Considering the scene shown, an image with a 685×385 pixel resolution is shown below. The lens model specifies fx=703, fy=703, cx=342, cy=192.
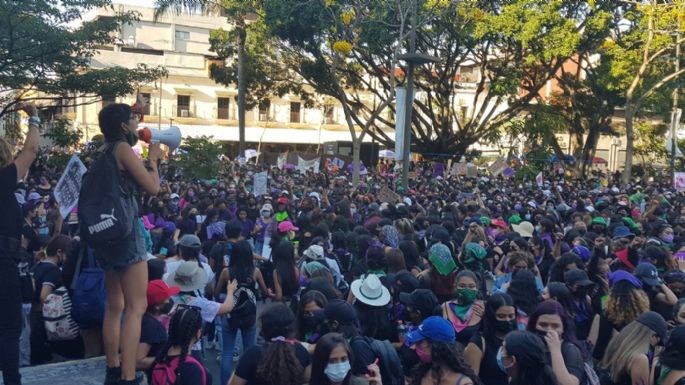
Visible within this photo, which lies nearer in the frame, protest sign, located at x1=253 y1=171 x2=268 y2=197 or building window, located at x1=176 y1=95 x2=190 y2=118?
protest sign, located at x1=253 y1=171 x2=268 y2=197

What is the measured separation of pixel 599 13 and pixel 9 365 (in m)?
26.8

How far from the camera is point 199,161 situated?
2033cm

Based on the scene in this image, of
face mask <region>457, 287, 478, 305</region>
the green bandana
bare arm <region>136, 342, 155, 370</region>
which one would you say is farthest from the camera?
the green bandana

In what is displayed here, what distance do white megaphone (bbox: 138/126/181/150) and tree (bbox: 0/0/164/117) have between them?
435 inches

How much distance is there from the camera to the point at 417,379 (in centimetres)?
402

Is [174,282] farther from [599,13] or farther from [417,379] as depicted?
[599,13]

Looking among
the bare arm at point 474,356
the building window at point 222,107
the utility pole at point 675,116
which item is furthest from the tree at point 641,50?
the building window at point 222,107

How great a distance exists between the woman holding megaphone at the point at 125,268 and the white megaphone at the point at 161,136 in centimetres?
9

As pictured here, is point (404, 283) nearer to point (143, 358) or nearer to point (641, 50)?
point (143, 358)

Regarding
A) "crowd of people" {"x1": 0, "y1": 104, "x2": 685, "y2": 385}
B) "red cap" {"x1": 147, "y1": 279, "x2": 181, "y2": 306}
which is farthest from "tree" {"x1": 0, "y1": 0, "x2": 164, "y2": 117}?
"red cap" {"x1": 147, "y1": 279, "x2": 181, "y2": 306}

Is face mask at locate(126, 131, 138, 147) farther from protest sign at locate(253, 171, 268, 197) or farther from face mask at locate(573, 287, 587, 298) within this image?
protest sign at locate(253, 171, 268, 197)

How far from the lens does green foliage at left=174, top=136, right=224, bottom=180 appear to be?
2027 cm

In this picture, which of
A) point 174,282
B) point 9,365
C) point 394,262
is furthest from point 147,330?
point 394,262

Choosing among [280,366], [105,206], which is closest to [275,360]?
[280,366]
